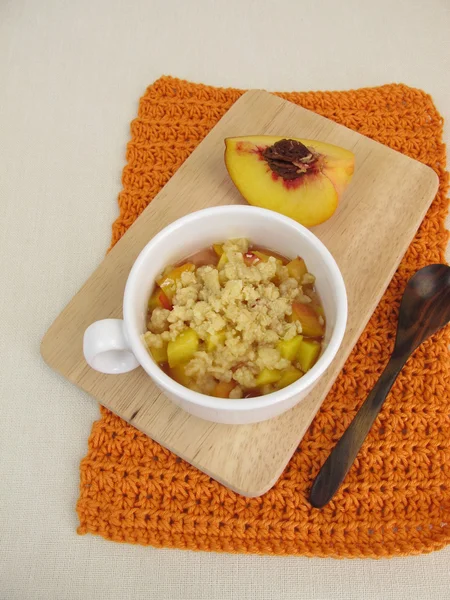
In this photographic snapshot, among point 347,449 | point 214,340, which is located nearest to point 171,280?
point 214,340

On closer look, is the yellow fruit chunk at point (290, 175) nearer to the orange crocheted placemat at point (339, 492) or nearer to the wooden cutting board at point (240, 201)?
the wooden cutting board at point (240, 201)

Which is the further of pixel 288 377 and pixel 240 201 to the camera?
pixel 240 201

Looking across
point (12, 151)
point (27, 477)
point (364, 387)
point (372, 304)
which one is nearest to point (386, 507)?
point (364, 387)

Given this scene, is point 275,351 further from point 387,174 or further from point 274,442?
point 387,174

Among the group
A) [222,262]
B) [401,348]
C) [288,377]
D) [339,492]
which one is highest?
[222,262]

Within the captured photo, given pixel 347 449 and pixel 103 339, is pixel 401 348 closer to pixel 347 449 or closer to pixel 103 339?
pixel 347 449
